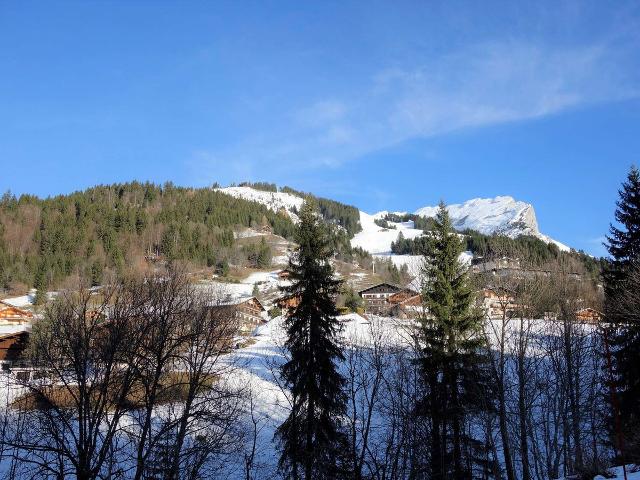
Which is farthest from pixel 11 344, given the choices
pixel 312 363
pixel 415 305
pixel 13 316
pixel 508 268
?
pixel 508 268

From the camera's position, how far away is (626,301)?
19719 mm

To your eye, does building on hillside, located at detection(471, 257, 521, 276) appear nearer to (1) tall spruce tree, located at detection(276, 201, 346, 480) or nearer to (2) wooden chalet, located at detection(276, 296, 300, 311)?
(1) tall spruce tree, located at detection(276, 201, 346, 480)

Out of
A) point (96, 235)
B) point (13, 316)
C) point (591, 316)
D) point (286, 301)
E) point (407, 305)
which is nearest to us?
point (286, 301)

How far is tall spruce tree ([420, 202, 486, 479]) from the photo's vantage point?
20.9 metres

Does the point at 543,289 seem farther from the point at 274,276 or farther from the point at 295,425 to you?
the point at 274,276

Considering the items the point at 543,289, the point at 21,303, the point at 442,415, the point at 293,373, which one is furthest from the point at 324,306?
the point at 21,303

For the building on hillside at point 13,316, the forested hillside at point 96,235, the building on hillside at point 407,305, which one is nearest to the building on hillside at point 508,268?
the building on hillside at point 407,305

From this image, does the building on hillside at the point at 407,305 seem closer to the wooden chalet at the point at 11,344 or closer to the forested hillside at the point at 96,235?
the wooden chalet at the point at 11,344

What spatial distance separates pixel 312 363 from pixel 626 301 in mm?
13055

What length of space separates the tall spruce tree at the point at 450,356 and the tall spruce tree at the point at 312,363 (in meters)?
3.99

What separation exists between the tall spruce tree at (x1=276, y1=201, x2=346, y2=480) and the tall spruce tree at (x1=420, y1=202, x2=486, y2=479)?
3.99 meters

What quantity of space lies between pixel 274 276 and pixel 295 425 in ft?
368

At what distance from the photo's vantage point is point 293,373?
22.0 m

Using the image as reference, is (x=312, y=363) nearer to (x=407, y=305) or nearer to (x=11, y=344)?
(x=407, y=305)
